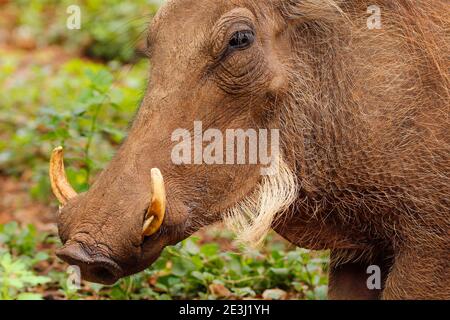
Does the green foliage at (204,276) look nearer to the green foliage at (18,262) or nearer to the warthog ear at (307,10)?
the green foliage at (18,262)

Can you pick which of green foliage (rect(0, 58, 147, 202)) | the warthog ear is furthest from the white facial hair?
green foliage (rect(0, 58, 147, 202))

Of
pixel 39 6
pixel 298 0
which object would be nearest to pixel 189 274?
pixel 298 0

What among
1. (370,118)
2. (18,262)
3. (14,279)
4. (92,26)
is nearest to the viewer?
(370,118)

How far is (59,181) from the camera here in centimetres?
364

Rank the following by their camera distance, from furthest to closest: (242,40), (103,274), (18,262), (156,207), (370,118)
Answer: (18,262) < (370,118) < (242,40) < (103,274) < (156,207)

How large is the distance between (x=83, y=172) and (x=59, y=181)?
1395 millimetres

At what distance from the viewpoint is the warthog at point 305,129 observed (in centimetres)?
352

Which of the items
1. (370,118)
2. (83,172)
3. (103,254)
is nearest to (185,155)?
(103,254)

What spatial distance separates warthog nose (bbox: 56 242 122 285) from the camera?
3328 millimetres

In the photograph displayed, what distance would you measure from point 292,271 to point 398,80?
1.31 m

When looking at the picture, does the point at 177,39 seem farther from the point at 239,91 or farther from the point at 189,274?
the point at 189,274

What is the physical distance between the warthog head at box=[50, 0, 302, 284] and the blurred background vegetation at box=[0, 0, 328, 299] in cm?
35

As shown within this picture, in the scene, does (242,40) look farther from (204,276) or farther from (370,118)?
(204,276)

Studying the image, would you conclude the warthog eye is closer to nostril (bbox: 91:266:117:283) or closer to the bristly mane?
the bristly mane
